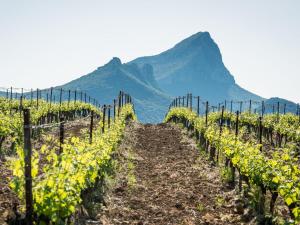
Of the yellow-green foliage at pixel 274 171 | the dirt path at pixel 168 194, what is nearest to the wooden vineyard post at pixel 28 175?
the dirt path at pixel 168 194

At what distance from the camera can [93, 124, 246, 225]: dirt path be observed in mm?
10000

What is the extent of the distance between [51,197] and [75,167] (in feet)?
5.73

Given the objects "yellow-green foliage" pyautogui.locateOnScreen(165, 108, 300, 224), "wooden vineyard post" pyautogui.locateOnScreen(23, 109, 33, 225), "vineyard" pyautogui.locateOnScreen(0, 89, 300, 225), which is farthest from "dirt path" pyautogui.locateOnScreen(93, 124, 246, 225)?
"wooden vineyard post" pyautogui.locateOnScreen(23, 109, 33, 225)

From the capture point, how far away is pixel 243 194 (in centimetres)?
1153

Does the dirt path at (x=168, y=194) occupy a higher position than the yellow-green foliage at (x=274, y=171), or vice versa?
the yellow-green foliage at (x=274, y=171)

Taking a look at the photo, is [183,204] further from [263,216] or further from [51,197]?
[51,197]

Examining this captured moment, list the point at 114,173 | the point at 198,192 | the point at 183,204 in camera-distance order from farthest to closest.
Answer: the point at 114,173
the point at 198,192
the point at 183,204

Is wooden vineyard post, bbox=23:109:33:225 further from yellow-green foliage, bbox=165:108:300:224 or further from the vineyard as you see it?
yellow-green foliage, bbox=165:108:300:224

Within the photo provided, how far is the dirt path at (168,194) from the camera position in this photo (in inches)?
394

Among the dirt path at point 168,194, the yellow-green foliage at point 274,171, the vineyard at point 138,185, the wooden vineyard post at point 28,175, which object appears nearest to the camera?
the wooden vineyard post at point 28,175

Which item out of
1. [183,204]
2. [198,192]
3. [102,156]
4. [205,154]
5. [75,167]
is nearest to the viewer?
[75,167]

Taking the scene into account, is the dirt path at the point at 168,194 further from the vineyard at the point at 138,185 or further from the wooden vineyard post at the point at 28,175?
the wooden vineyard post at the point at 28,175

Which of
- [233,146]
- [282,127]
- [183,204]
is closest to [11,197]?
[183,204]

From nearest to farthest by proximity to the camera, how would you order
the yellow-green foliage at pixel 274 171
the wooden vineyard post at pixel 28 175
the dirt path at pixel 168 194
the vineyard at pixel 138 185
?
the wooden vineyard post at pixel 28 175 → the vineyard at pixel 138 185 → the yellow-green foliage at pixel 274 171 → the dirt path at pixel 168 194
